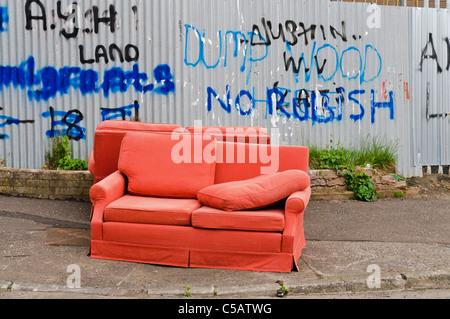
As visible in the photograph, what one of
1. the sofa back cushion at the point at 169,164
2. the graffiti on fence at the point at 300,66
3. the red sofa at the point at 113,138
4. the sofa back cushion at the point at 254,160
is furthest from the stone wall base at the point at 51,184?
the sofa back cushion at the point at 254,160

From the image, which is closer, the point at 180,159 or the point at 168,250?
the point at 168,250

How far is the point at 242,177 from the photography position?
5.27 metres

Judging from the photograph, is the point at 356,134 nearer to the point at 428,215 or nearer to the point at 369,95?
the point at 369,95

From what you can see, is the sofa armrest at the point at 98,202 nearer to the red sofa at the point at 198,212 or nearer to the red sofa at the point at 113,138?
the red sofa at the point at 198,212

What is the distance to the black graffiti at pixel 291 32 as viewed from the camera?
8.38 m

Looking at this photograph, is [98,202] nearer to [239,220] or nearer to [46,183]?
[239,220]

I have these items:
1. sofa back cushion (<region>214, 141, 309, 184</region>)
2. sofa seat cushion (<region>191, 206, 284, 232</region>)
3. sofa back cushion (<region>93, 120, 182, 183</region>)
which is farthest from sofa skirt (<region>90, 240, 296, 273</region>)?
sofa back cushion (<region>93, 120, 182, 183</region>)

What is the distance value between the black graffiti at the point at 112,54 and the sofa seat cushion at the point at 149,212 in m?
3.98

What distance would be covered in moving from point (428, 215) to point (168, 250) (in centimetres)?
405

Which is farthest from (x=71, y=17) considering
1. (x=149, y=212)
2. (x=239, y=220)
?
(x=239, y=220)

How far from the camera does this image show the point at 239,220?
4410mm

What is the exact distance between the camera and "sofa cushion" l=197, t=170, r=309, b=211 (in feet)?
14.7

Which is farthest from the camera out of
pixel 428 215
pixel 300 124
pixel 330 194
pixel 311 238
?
pixel 300 124
